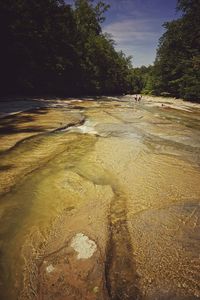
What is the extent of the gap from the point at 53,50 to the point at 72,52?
310 cm

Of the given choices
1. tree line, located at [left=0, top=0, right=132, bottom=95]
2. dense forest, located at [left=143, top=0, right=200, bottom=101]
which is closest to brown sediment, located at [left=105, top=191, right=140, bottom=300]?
tree line, located at [left=0, top=0, right=132, bottom=95]

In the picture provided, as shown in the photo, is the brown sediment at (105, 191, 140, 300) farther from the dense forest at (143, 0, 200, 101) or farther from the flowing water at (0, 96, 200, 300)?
the dense forest at (143, 0, 200, 101)

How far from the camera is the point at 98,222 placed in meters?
3.21

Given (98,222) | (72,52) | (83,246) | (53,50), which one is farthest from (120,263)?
(72,52)

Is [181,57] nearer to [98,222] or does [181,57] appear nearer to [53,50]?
[53,50]

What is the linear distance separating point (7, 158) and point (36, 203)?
6.92 ft

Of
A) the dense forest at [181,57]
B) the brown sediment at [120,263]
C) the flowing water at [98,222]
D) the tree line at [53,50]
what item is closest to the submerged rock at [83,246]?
the flowing water at [98,222]

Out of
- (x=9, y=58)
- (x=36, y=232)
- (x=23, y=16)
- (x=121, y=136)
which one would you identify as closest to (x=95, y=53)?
(x=23, y=16)

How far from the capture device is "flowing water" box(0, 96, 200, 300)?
226cm

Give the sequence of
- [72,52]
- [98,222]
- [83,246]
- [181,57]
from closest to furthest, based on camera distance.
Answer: [83,246]
[98,222]
[72,52]
[181,57]

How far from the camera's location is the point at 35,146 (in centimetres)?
638

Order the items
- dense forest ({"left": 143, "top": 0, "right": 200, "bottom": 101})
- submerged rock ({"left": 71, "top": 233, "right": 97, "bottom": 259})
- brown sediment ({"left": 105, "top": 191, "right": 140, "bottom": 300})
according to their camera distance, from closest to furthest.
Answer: brown sediment ({"left": 105, "top": 191, "right": 140, "bottom": 300})
submerged rock ({"left": 71, "top": 233, "right": 97, "bottom": 259})
dense forest ({"left": 143, "top": 0, "right": 200, "bottom": 101})

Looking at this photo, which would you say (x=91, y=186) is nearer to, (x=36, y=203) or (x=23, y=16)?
(x=36, y=203)

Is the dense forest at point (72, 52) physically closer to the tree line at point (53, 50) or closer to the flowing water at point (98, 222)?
the tree line at point (53, 50)
